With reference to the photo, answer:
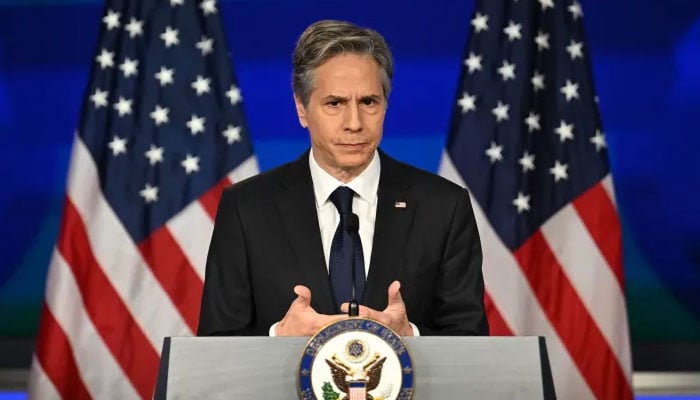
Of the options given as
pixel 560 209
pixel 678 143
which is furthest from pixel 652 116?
pixel 560 209

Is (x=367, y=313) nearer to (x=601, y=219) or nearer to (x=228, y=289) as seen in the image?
(x=228, y=289)

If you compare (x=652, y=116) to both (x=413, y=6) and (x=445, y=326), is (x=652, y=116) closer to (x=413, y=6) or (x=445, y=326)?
(x=413, y=6)


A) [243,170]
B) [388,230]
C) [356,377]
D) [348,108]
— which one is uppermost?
[243,170]

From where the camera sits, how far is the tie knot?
2051 mm

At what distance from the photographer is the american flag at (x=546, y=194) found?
11.3 feet

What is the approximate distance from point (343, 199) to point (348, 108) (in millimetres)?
187

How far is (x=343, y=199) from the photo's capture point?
207 centimetres

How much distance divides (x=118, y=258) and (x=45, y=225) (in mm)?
524

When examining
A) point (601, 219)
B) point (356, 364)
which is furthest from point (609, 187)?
point (356, 364)

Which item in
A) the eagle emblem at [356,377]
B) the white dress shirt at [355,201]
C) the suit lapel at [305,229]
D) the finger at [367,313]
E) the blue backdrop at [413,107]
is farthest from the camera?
the blue backdrop at [413,107]

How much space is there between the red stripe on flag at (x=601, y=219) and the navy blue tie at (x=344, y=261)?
1.60m

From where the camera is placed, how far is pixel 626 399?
3.44 metres

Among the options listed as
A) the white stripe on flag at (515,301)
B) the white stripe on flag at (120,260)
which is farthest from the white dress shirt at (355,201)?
the white stripe on flag at (120,260)

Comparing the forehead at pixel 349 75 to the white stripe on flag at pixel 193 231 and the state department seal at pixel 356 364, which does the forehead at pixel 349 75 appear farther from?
the white stripe on flag at pixel 193 231
